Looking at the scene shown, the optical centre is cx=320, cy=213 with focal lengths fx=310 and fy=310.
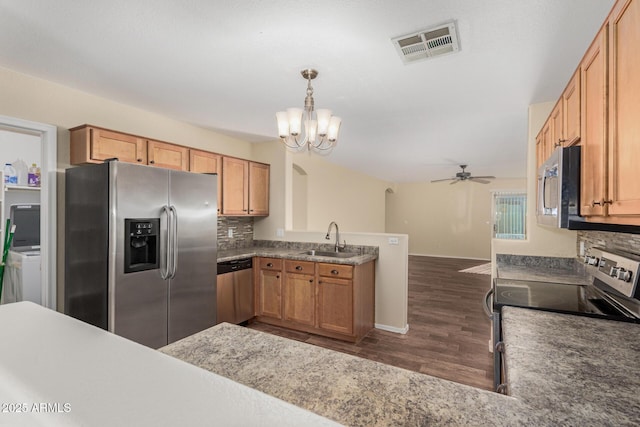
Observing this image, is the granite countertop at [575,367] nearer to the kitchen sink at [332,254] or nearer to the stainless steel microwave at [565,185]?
the stainless steel microwave at [565,185]

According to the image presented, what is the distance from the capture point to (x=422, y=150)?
16.3 ft

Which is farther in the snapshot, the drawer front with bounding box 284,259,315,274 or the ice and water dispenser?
the drawer front with bounding box 284,259,315,274

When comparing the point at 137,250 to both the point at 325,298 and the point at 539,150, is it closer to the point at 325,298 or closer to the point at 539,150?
the point at 325,298

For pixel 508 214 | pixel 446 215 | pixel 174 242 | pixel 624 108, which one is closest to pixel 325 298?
pixel 174 242

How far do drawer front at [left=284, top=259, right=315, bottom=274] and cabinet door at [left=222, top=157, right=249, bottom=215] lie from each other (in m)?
0.94

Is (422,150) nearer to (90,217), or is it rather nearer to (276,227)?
(276,227)

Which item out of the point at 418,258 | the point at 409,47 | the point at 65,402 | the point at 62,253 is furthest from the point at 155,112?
the point at 418,258

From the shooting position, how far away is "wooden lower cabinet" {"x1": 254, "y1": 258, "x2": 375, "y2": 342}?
316 cm

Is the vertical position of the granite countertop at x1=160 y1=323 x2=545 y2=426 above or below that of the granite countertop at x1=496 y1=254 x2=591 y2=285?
above

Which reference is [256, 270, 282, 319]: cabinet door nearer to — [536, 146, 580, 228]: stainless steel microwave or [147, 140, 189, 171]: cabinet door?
[147, 140, 189, 171]: cabinet door

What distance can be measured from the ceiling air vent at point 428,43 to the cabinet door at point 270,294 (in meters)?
2.56

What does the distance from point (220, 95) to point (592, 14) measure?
2498 millimetres

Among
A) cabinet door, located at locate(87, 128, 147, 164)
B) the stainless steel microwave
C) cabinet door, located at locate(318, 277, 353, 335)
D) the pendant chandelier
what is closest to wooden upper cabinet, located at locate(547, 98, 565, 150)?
the stainless steel microwave

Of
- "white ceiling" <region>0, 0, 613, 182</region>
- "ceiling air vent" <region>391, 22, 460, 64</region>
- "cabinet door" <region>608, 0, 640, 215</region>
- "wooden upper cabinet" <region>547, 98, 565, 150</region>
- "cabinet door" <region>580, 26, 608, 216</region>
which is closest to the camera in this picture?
"cabinet door" <region>608, 0, 640, 215</region>
